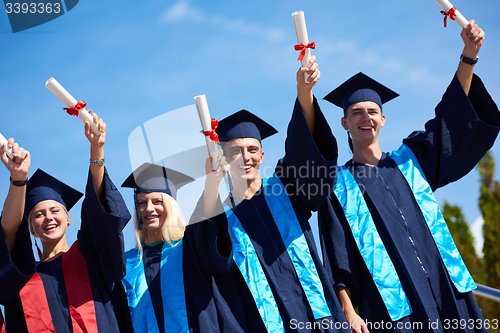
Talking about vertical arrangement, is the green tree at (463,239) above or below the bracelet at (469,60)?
below

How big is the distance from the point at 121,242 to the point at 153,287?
1.69ft

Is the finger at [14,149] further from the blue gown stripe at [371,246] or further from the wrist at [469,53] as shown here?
the wrist at [469,53]

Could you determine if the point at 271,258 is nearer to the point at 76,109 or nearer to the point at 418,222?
the point at 418,222

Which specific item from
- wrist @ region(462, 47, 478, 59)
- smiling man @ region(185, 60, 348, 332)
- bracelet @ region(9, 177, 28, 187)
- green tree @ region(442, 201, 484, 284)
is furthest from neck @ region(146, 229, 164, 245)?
green tree @ region(442, 201, 484, 284)

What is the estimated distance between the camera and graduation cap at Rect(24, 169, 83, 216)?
3.92 meters

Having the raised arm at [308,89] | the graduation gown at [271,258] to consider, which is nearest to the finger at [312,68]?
the raised arm at [308,89]

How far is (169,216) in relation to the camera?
13.3ft

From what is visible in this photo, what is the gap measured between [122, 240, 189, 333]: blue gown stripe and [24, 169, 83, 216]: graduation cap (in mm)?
747

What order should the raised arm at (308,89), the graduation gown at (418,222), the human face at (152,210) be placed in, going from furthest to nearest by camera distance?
1. the human face at (152,210)
2. the graduation gown at (418,222)
3. the raised arm at (308,89)

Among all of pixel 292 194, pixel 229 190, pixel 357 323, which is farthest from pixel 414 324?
pixel 229 190

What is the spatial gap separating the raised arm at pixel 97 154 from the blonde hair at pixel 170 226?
733 millimetres

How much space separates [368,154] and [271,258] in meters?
1.18

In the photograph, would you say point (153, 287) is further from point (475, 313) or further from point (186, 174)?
point (475, 313)

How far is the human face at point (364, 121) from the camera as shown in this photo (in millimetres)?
3918
